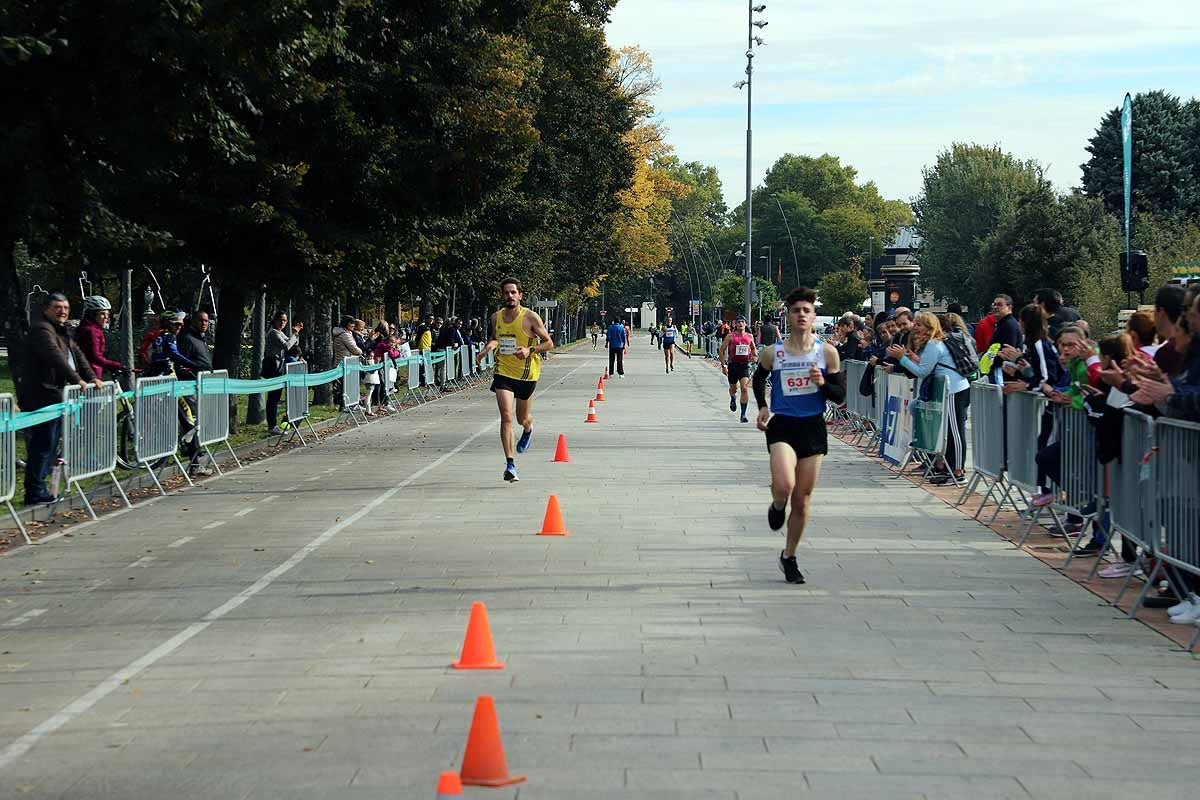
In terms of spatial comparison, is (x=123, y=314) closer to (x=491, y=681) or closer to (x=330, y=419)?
(x=330, y=419)

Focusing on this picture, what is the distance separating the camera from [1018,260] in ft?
258

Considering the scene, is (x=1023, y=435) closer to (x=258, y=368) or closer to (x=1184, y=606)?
(x=1184, y=606)

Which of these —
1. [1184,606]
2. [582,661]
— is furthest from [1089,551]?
[582,661]

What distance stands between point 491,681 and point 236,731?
4.24 feet

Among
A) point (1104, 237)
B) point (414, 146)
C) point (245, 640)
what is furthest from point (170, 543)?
point (1104, 237)

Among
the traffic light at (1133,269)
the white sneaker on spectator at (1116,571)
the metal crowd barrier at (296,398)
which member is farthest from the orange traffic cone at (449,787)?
the traffic light at (1133,269)

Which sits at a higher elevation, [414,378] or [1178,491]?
[1178,491]

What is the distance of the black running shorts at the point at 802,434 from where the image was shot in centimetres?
1026

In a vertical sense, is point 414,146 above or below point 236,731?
above

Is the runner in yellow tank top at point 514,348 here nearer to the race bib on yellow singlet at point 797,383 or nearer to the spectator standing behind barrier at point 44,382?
the spectator standing behind barrier at point 44,382

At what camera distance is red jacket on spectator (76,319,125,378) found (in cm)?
1656

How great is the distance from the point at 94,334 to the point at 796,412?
9215 mm

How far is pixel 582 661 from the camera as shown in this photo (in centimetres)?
759

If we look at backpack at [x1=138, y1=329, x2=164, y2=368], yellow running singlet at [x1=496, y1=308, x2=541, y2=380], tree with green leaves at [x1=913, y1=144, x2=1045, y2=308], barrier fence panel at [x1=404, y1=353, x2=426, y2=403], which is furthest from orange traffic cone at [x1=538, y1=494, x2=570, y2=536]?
tree with green leaves at [x1=913, y1=144, x2=1045, y2=308]
